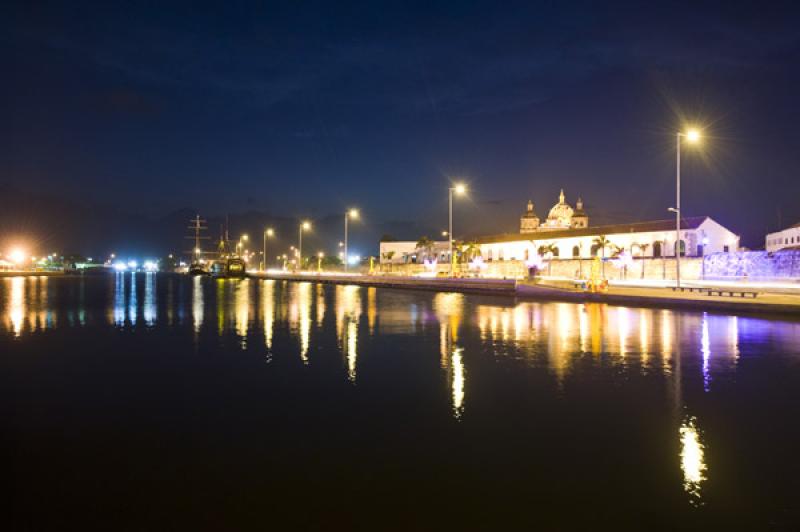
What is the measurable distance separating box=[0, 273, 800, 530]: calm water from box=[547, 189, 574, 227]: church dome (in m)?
125

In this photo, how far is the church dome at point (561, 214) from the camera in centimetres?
13562

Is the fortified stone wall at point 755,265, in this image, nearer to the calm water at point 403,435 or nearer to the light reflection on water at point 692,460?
the calm water at point 403,435

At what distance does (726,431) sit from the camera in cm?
711

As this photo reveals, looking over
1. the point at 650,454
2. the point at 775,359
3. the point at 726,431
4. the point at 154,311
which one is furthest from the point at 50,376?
the point at 154,311

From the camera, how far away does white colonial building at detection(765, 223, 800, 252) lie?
93.9 metres

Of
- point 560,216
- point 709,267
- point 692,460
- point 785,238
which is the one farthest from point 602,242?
point 692,460

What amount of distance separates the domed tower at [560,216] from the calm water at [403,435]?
124351 millimetres

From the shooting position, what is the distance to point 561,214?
138000mm

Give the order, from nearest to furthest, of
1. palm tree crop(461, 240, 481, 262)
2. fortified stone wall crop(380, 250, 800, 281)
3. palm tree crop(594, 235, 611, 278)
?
fortified stone wall crop(380, 250, 800, 281)
palm tree crop(594, 235, 611, 278)
palm tree crop(461, 240, 481, 262)

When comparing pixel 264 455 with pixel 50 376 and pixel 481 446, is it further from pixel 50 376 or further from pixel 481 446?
pixel 50 376

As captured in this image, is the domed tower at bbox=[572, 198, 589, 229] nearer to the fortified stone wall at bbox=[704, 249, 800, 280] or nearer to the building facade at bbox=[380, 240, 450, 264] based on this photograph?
the building facade at bbox=[380, 240, 450, 264]

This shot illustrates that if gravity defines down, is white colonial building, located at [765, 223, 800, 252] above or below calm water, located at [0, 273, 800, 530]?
above

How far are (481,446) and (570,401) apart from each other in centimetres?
265

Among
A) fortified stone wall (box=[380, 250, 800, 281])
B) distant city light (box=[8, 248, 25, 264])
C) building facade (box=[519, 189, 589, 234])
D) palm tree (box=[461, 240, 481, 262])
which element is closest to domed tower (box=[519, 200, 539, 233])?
building facade (box=[519, 189, 589, 234])
